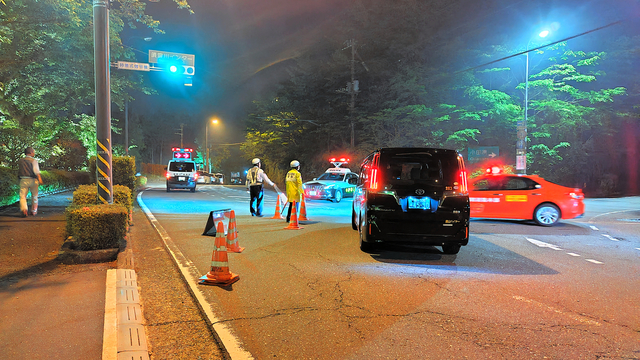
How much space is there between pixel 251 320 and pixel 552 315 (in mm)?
3321

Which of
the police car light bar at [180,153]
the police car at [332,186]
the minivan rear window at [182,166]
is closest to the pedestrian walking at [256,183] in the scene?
the police car at [332,186]

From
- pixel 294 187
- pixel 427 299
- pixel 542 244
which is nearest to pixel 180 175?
pixel 294 187

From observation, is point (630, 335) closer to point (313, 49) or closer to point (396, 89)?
point (396, 89)

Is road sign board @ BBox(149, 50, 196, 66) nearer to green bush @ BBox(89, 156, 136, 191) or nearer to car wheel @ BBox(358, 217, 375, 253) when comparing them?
green bush @ BBox(89, 156, 136, 191)

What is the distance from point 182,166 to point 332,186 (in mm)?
10795

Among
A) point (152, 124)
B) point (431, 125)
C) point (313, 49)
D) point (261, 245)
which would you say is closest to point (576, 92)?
point (431, 125)

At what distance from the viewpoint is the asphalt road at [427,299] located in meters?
3.74

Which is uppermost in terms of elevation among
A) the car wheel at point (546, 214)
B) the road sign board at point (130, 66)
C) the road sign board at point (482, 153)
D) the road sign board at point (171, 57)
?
the road sign board at point (171, 57)

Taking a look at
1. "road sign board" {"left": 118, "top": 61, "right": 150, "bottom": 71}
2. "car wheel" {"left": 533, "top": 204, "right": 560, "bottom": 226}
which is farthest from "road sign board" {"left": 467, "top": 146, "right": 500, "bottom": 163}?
"road sign board" {"left": 118, "top": 61, "right": 150, "bottom": 71}

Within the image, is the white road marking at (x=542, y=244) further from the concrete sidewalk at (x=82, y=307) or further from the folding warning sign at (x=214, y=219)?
the concrete sidewalk at (x=82, y=307)

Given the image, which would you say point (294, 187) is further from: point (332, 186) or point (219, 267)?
point (332, 186)

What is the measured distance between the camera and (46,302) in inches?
191

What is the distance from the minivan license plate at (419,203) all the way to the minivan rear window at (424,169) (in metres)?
0.31

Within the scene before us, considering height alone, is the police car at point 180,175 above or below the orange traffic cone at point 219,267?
above
